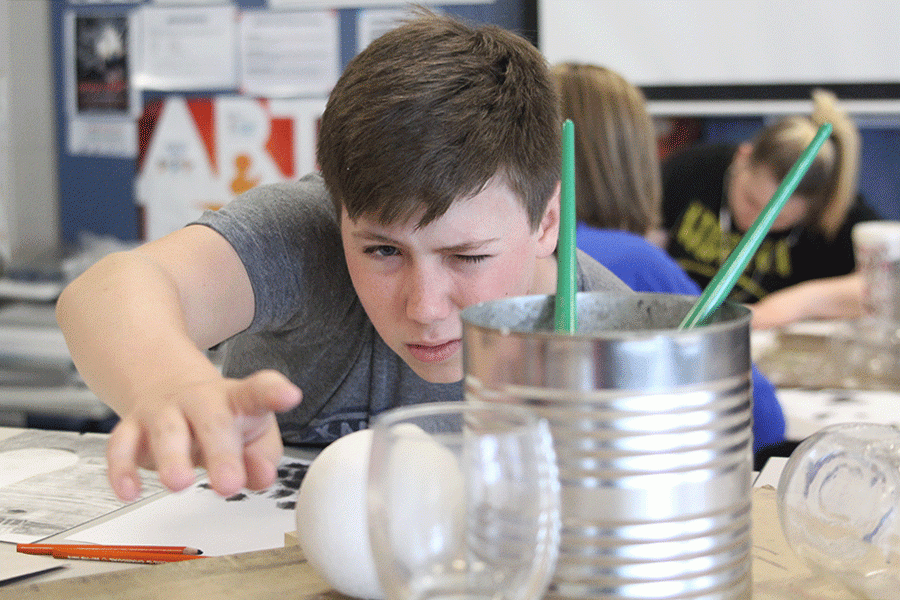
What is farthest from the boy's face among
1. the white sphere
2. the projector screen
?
the projector screen

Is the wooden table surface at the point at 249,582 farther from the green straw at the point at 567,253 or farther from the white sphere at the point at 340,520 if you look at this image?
the green straw at the point at 567,253

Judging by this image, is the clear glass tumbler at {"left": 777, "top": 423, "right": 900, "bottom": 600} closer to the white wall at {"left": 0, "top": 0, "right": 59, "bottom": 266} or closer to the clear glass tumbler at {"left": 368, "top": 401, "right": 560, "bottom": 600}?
the clear glass tumbler at {"left": 368, "top": 401, "right": 560, "bottom": 600}

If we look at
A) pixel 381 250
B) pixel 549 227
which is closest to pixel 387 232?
pixel 381 250

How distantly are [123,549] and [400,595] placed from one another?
360mm

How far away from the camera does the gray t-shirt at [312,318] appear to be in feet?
3.12

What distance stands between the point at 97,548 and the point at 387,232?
0.33 m

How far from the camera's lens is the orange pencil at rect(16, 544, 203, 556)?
0.68 meters

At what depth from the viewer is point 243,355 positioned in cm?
119

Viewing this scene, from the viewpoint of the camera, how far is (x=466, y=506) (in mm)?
381

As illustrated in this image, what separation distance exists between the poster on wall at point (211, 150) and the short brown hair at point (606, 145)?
1059 millimetres

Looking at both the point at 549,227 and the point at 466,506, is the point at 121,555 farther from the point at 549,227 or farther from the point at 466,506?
the point at 549,227

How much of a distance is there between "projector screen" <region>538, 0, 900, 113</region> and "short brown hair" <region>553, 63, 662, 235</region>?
84cm

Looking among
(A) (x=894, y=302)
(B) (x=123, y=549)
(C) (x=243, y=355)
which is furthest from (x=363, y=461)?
(A) (x=894, y=302)

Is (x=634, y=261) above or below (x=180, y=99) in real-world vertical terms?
below
